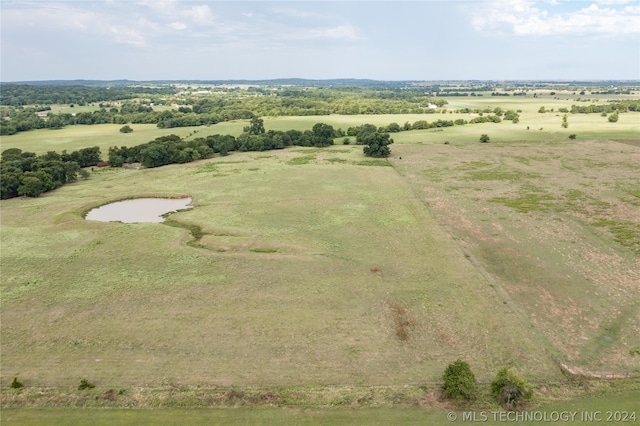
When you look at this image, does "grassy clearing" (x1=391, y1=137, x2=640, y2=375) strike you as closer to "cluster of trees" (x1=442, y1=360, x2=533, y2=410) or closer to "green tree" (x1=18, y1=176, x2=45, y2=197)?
"cluster of trees" (x1=442, y1=360, x2=533, y2=410)

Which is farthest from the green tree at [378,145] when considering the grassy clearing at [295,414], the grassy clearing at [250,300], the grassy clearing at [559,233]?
the grassy clearing at [295,414]

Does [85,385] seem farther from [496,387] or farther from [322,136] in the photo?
[322,136]

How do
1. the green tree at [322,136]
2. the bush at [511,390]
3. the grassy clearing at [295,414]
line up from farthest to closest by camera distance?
the green tree at [322,136] → the bush at [511,390] → the grassy clearing at [295,414]

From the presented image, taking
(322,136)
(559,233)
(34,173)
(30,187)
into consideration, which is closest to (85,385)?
(559,233)

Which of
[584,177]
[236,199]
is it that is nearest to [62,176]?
[236,199]

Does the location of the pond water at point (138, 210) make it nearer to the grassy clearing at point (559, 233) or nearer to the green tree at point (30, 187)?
the green tree at point (30, 187)

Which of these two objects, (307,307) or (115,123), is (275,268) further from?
(115,123)
